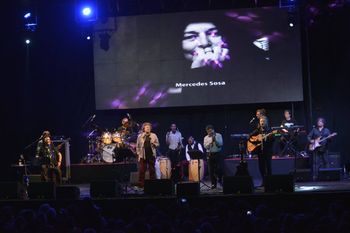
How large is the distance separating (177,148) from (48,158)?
14.1 feet

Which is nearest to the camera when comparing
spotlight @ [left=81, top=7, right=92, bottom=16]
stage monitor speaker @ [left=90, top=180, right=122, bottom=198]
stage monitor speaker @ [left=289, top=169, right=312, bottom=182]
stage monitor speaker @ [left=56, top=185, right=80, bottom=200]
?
stage monitor speaker @ [left=56, top=185, right=80, bottom=200]

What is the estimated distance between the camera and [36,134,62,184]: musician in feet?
51.7

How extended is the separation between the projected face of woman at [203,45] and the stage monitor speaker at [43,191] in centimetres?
854

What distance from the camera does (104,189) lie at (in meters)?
13.2

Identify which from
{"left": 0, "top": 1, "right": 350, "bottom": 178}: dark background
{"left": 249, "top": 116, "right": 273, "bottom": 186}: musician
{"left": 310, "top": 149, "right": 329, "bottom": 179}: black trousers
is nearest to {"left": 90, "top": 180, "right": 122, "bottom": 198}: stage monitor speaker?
{"left": 249, "top": 116, "right": 273, "bottom": 186}: musician

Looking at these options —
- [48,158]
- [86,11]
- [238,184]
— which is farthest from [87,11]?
[238,184]

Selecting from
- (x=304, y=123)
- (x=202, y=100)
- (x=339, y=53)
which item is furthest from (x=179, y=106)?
(x=339, y=53)

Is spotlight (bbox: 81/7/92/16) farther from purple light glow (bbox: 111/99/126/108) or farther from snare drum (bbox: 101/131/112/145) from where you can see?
snare drum (bbox: 101/131/112/145)

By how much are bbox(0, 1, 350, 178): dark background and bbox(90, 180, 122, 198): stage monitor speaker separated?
7.06 m

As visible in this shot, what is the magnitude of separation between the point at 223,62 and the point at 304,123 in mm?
3460

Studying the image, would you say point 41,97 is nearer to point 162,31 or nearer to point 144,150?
point 162,31

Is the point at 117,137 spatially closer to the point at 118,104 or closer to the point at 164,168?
the point at 118,104

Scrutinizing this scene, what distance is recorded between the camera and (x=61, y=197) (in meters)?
13.0

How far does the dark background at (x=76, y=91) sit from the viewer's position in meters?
19.7
